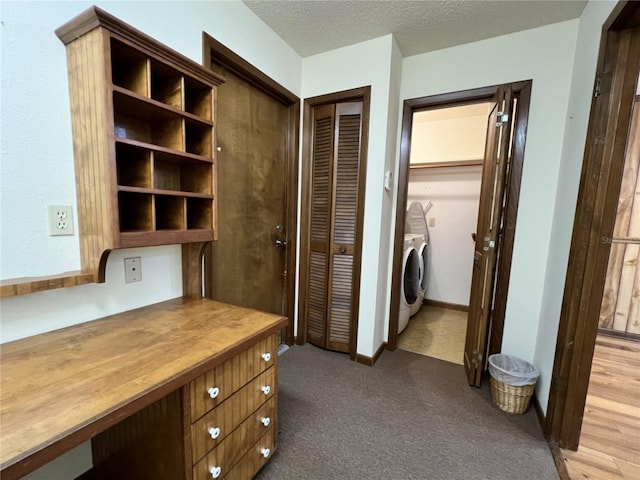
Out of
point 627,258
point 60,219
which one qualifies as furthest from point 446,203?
point 60,219

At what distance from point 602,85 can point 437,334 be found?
2263 mm

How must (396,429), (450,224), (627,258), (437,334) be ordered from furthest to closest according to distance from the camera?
1. (450,224)
2. (437,334)
3. (627,258)
4. (396,429)

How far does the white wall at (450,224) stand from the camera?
336 centimetres

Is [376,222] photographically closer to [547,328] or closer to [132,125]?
[547,328]

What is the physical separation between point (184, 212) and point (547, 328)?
7.01ft

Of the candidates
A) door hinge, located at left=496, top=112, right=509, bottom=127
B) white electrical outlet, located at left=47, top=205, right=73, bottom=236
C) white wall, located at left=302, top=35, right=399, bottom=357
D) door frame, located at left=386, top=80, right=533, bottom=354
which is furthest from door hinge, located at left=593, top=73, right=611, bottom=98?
white electrical outlet, located at left=47, top=205, right=73, bottom=236

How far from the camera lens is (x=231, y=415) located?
3.36 feet

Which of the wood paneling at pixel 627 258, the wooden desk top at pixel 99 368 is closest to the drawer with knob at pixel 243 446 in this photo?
the wooden desk top at pixel 99 368

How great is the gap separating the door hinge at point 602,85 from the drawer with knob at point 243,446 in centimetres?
206

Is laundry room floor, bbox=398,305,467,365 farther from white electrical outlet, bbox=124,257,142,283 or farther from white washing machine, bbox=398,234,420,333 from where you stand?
→ white electrical outlet, bbox=124,257,142,283

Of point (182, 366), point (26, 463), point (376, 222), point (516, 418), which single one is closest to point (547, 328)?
point (516, 418)

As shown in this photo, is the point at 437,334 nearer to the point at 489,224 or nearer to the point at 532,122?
the point at 489,224

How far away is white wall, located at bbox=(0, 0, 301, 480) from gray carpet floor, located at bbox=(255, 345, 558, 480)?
99 centimetres

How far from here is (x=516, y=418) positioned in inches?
64.8
